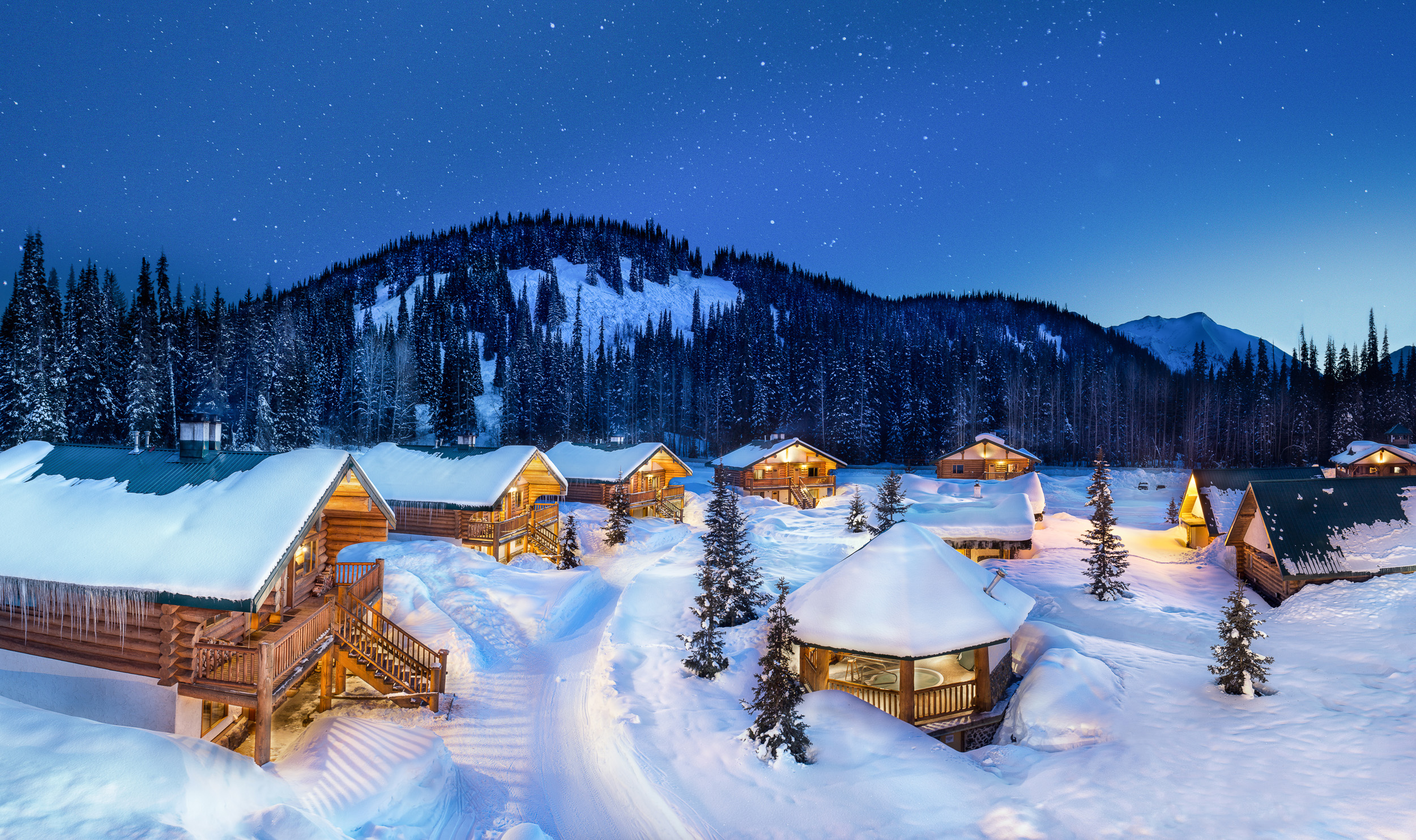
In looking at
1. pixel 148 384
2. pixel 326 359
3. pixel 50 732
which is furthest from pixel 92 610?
pixel 326 359

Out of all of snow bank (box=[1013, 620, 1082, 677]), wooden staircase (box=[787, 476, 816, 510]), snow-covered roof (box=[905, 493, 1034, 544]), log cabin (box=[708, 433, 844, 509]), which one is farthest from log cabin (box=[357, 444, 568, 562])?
wooden staircase (box=[787, 476, 816, 510])

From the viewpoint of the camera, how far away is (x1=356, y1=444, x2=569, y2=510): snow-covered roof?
24.8 metres

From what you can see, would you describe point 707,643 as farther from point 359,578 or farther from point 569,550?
point 569,550

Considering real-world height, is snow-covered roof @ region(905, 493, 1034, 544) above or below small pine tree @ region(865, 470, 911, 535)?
below

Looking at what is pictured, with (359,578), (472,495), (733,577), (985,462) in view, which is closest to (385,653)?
(359,578)

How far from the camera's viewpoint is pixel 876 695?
43.6 ft

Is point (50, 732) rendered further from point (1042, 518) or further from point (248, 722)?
point (1042, 518)

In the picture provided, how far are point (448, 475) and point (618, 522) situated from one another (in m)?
8.30

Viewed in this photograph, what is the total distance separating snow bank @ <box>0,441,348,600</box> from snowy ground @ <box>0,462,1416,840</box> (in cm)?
456

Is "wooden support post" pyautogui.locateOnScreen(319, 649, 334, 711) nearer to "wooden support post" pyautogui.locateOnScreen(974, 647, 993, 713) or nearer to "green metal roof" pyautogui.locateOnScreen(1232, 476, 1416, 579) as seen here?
"wooden support post" pyautogui.locateOnScreen(974, 647, 993, 713)

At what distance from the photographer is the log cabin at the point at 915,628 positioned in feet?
42.5

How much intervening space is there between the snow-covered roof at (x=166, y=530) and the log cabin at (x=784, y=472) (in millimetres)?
35911

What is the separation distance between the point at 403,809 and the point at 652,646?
7.96m

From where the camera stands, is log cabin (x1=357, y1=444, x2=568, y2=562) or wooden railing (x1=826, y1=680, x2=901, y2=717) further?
log cabin (x1=357, y1=444, x2=568, y2=562)
